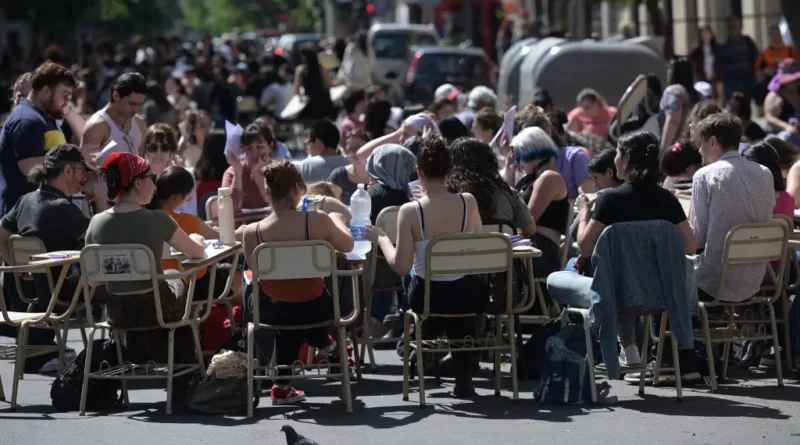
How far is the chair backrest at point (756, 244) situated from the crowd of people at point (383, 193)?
14 cm

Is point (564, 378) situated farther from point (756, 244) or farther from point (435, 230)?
point (756, 244)

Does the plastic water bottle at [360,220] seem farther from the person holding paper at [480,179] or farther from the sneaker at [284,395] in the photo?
the sneaker at [284,395]

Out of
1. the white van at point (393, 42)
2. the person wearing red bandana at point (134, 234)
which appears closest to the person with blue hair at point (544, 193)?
the person wearing red bandana at point (134, 234)

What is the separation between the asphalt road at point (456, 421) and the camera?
7.91 meters

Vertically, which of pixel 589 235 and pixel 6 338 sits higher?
pixel 589 235

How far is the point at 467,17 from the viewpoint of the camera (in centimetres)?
4722

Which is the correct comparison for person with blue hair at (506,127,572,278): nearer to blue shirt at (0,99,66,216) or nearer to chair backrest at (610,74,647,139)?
blue shirt at (0,99,66,216)

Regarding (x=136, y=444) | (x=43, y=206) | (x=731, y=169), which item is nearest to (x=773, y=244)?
(x=731, y=169)

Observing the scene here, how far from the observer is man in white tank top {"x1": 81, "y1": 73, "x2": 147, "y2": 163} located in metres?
11.7

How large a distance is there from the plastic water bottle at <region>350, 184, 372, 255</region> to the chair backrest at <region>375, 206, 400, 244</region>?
0.30ft

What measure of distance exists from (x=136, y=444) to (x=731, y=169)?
363 cm

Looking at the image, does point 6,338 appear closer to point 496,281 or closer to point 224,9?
point 496,281

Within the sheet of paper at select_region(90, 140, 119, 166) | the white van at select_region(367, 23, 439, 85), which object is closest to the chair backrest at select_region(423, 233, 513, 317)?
the sheet of paper at select_region(90, 140, 119, 166)

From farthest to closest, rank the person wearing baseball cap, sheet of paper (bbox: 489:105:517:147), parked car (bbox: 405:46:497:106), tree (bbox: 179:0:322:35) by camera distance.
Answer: tree (bbox: 179:0:322:35), parked car (bbox: 405:46:497:106), sheet of paper (bbox: 489:105:517:147), the person wearing baseball cap
